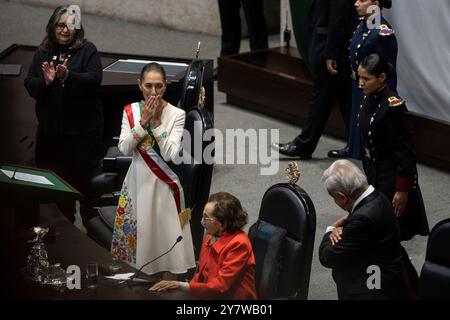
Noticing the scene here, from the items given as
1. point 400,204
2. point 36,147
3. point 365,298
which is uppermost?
point 36,147

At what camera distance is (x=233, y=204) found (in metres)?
3.69

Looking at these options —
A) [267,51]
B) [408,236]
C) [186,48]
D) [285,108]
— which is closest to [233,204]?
[408,236]

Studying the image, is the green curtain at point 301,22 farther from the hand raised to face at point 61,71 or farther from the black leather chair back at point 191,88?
the hand raised to face at point 61,71

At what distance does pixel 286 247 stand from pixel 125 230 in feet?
3.05

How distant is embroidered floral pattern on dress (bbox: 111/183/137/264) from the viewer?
440 cm

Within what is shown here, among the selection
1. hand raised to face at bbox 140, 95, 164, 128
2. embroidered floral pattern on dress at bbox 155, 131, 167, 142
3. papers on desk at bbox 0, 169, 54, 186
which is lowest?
papers on desk at bbox 0, 169, 54, 186

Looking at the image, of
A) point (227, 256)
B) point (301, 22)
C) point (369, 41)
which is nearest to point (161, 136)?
point (227, 256)

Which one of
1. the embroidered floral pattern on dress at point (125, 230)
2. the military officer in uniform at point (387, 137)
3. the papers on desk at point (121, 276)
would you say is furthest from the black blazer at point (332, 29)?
the papers on desk at point (121, 276)

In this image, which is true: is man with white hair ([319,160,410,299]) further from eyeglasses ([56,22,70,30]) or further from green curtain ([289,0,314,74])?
green curtain ([289,0,314,74])

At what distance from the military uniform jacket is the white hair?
85 cm

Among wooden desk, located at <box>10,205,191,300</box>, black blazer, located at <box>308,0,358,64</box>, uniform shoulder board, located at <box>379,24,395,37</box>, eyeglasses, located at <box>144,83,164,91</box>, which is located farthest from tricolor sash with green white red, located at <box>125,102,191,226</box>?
black blazer, located at <box>308,0,358,64</box>

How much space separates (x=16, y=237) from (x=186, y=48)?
5510 mm

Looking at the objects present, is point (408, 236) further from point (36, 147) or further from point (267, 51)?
point (267, 51)

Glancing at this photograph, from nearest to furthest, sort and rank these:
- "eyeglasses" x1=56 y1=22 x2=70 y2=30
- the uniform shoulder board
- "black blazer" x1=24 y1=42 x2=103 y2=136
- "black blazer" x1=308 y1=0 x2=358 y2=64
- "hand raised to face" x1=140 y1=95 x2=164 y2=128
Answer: "hand raised to face" x1=140 y1=95 x2=164 y2=128
"eyeglasses" x1=56 y1=22 x2=70 y2=30
"black blazer" x1=24 y1=42 x2=103 y2=136
the uniform shoulder board
"black blazer" x1=308 y1=0 x2=358 y2=64
